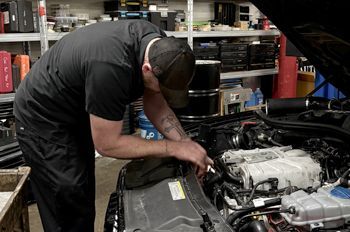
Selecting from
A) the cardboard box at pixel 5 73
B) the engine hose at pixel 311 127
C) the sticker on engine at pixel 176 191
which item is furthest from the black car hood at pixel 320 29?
the cardboard box at pixel 5 73

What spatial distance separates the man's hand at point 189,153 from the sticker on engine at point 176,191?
0.38 feet

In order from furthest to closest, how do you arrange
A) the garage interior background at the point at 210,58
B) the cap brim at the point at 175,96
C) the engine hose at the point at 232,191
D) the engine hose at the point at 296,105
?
the garage interior background at the point at 210,58 → the engine hose at the point at 296,105 → the cap brim at the point at 175,96 → the engine hose at the point at 232,191

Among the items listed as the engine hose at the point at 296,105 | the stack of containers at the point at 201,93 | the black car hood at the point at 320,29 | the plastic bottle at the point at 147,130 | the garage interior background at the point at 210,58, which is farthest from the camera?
the plastic bottle at the point at 147,130

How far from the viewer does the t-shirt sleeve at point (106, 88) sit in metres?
1.35

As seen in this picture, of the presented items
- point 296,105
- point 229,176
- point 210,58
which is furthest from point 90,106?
point 210,58

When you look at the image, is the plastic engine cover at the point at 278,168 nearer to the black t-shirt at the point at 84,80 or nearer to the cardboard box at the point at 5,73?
the black t-shirt at the point at 84,80

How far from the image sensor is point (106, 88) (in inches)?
53.2

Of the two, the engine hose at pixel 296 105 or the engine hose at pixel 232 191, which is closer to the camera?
the engine hose at pixel 232 191

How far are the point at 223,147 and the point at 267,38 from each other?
4280 mm

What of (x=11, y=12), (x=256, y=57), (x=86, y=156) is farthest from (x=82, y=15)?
(x=86, y=156)

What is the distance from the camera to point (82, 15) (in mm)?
3938

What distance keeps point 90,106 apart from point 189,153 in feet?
1.30

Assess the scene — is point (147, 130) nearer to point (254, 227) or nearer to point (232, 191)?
point (232, 191)

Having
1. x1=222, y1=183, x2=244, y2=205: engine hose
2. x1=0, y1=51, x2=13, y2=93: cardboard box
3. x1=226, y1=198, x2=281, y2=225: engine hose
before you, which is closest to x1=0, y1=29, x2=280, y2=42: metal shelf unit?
x1=0, y1=51, x2=13, y2=93: cardboard box
